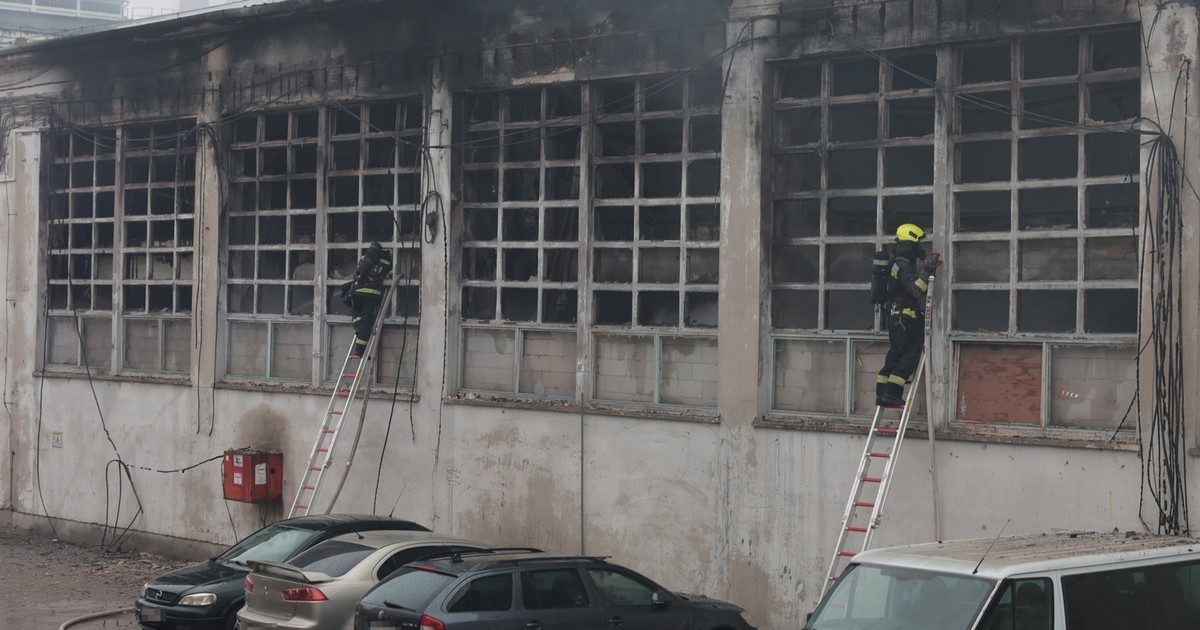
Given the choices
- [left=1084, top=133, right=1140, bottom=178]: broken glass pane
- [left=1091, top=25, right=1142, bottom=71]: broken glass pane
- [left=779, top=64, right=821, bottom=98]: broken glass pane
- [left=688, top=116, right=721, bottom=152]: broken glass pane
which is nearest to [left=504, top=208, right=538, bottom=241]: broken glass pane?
[left=688, top=116, right=721, bottom=152]: broken glass pane

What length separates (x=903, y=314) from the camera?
12.3 meters

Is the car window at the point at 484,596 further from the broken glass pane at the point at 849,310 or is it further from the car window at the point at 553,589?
the broken glass pane at the point at 849,310

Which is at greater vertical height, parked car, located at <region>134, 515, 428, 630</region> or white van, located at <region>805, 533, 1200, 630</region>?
white van, located at <region>805, 533, 1200, 630</region>

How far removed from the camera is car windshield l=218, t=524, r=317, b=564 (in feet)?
41.2

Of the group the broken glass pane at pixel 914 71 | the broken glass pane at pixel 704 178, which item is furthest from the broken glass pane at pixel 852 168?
the broken glass pane at pixel 704 178

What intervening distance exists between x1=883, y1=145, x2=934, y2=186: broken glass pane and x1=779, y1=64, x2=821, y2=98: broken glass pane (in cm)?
103

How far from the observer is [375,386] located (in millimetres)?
16828

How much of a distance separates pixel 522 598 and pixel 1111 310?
579 centimetres

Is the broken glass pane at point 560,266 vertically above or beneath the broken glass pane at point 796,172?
beneath

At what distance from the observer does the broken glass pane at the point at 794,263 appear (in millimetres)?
13562

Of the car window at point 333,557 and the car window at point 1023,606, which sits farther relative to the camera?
the car window at point 333,557

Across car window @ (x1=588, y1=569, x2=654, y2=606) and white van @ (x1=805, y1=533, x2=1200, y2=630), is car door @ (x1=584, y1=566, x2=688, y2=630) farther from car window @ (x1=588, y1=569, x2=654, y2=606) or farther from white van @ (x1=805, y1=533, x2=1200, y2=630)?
white van @ (x1=805, y1=533, x2=1200, y2=630)

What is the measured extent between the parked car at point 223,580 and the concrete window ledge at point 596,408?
242 cm

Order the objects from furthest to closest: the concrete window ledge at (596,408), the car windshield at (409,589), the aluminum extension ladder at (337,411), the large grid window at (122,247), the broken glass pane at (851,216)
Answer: the large grid window at (122,247), the aluminum extension ladder at (337,411), the concrete window ledge at (596,408), the broken glass pane at (851,216), the car windshield at (409,589)
